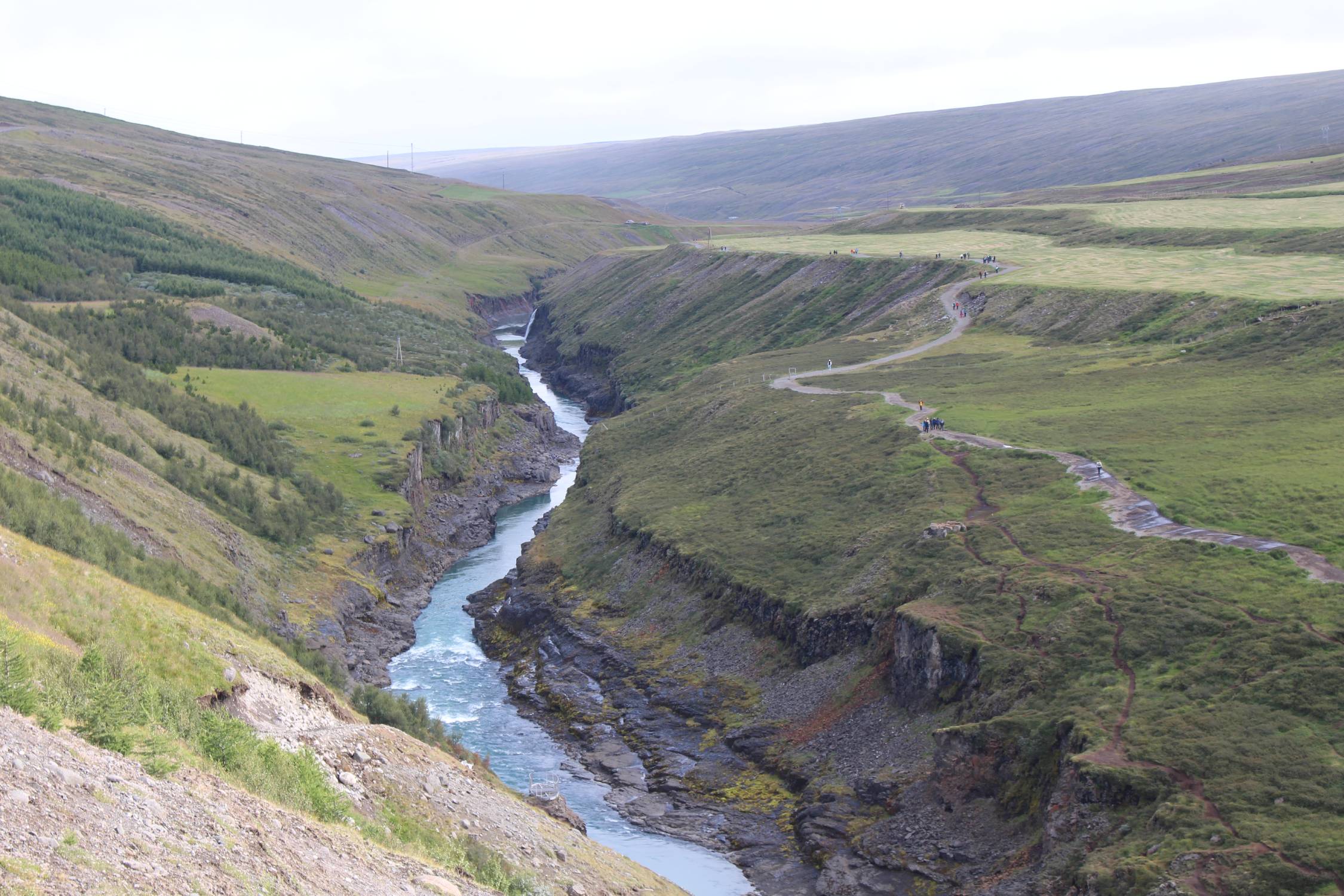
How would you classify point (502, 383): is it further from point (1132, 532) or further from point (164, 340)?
point (1132, 532)

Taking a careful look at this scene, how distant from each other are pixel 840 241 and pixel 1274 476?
132040 millimetres

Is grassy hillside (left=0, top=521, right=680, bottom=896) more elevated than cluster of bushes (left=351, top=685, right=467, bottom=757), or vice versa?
grassy hillside (left=0, top=521, right=680, bottom=896)

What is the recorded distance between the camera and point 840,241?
609ft

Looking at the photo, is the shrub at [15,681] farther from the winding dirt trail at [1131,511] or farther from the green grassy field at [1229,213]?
the green grassy field at [1229,213]

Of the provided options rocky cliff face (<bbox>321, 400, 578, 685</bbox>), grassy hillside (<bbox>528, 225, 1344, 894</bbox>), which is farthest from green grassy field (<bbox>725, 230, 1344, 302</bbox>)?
rocky cliff face (<bbox>321, 400, 578, 685</bbox>)

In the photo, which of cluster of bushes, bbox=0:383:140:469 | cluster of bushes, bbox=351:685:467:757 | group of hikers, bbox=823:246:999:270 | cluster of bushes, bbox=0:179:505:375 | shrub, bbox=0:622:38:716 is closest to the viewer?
shrub, bbox=0:622:38:716

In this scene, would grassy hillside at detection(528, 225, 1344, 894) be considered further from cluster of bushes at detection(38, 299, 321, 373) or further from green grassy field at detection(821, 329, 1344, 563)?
cluster of bushes at detection(38, 299, 321, 373)

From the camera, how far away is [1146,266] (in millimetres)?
119625

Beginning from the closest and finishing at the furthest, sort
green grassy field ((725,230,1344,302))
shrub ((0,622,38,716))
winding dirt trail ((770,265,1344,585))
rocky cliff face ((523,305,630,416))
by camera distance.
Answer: shrub ((0,622,38,716)), winding dirt trail ((770,265,1344,585)), green grassy field ((725,230,1344,302)), rocky cliff face ((523,305,630,416))

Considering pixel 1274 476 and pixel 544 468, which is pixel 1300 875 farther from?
pixel 544 468

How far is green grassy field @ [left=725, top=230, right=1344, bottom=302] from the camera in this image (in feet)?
319

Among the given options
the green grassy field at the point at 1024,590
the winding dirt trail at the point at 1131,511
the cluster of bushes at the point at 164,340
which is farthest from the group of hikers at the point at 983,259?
the cluster of bushes at the point at 164,340

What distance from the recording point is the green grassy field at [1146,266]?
97.2m

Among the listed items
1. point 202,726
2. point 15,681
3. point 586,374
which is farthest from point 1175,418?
point 586,374
